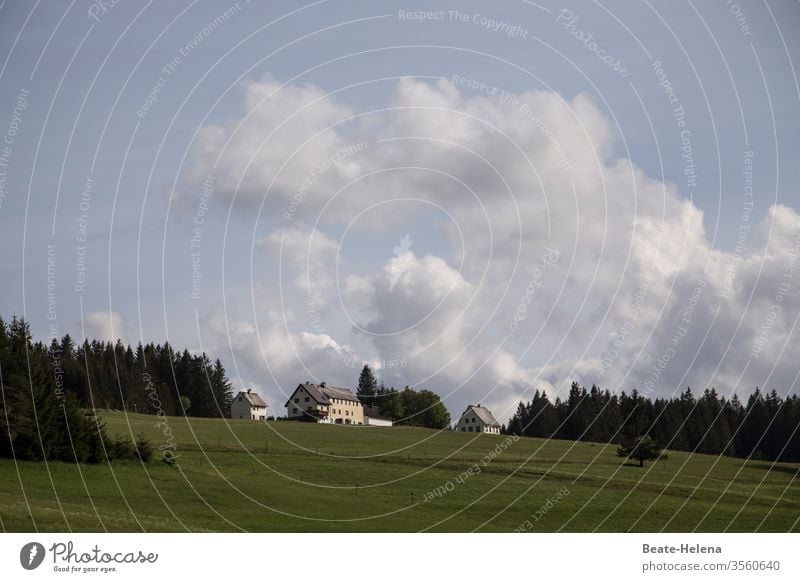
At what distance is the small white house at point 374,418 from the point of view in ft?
505

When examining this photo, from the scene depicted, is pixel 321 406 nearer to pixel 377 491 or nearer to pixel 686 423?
pixel 686 423

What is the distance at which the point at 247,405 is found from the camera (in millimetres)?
170125

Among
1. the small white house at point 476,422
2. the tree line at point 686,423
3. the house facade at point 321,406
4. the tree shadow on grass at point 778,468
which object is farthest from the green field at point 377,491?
the small white house at point 476,422

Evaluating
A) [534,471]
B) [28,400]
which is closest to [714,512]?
[534,471]

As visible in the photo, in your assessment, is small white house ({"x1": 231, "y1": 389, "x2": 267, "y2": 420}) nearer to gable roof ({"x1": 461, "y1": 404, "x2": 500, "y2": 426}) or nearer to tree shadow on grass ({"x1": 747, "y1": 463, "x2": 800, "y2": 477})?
gable roof ({"x1": 461, "y1": 404, "x2": 500, "y2": 426})

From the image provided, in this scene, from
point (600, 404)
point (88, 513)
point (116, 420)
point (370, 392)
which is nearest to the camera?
point (88, 513)

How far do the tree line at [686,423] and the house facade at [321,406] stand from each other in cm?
2934

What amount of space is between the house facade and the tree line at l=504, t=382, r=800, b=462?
96.3 ft

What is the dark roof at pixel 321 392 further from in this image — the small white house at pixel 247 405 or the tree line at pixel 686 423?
the tree line at pixel 686 423

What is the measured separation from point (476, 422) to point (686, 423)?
3904cm

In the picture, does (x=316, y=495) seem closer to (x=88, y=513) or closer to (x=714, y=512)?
(x=88, y=513)

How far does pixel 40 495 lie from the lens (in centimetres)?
5294

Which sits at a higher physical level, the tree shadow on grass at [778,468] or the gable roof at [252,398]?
the gable roof at [252,398]

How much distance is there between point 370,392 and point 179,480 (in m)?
135
